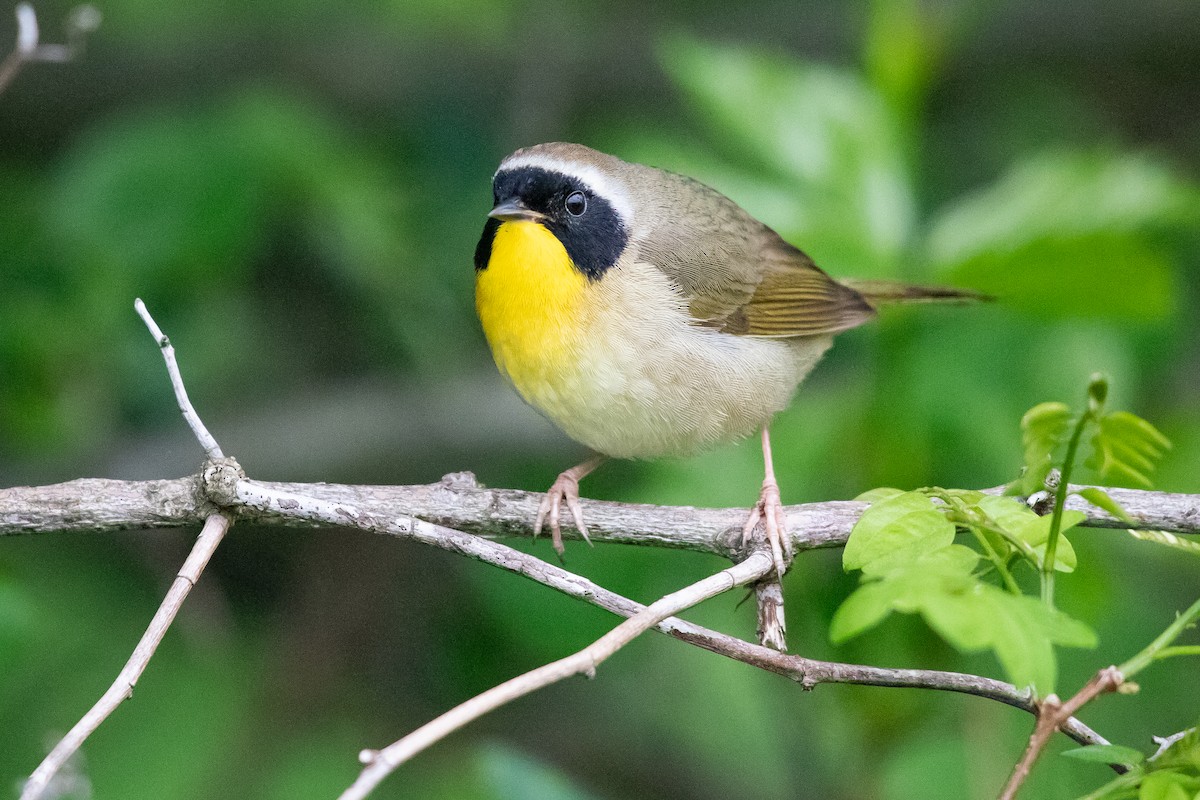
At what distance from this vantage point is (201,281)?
4.86m

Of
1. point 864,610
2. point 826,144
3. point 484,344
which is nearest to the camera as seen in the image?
point 864,610

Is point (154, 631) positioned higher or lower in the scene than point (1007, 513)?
lower

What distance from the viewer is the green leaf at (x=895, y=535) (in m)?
1.91

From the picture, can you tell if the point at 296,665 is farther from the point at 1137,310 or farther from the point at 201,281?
the point at 1137,310

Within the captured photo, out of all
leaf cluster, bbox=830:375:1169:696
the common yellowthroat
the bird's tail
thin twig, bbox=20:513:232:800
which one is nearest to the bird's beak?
the common yellowthroat

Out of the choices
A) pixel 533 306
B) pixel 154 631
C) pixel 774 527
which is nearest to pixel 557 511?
pixel 774 527

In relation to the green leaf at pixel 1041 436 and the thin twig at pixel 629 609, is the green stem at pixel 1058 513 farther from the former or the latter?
the thin twig at pixel 629 609

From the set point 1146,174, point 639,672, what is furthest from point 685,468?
point 1146,174

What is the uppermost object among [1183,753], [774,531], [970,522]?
[774,531]

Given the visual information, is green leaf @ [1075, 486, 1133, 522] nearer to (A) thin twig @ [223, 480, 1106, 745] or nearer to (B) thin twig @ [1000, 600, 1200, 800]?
(B) thin twig @ [1000, 600, 1200, 800]

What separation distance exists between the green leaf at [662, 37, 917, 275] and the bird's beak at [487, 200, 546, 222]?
0.77 metres

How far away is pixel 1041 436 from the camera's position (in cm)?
199

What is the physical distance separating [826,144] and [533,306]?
1129 mm

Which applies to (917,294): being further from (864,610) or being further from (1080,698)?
(864,610)
